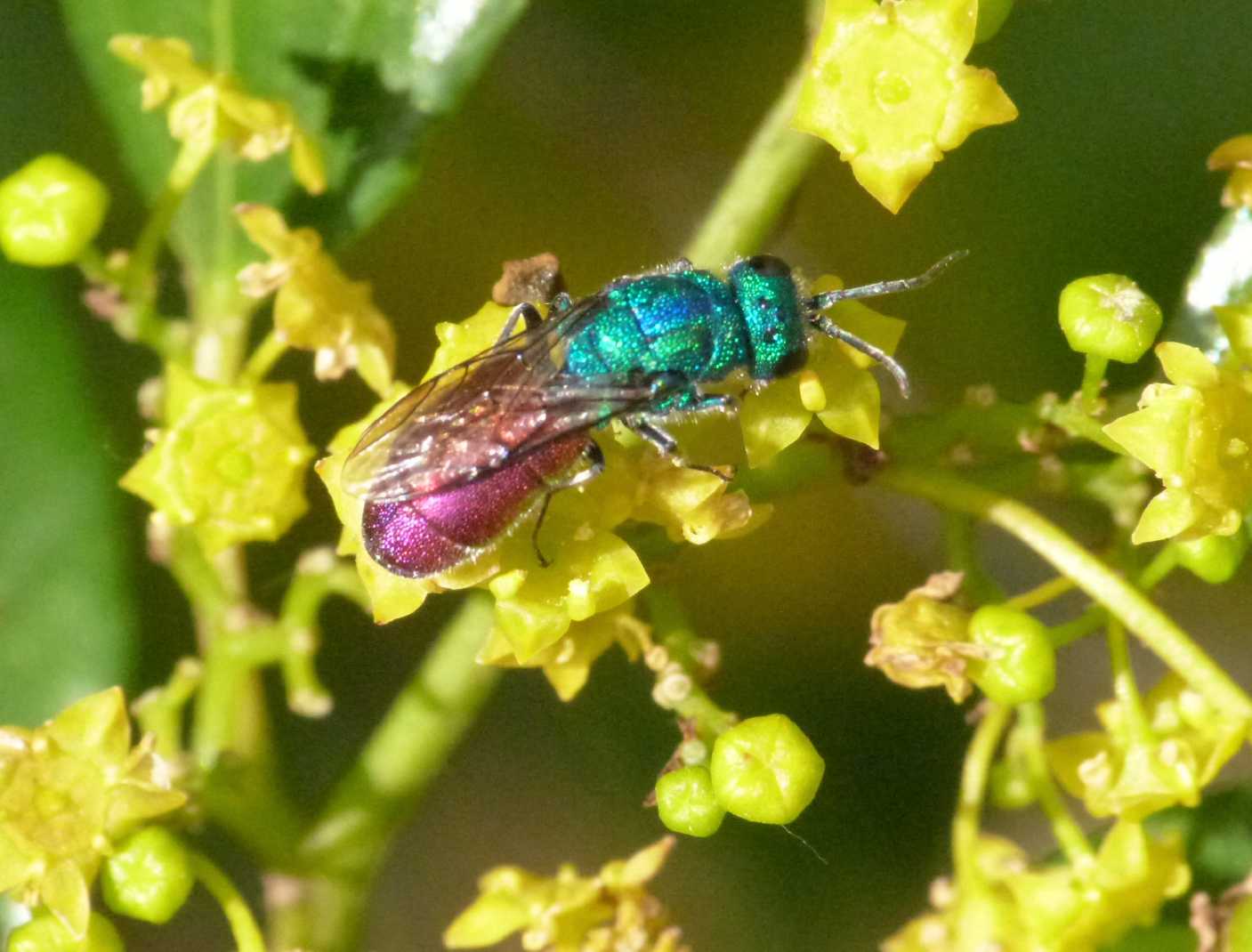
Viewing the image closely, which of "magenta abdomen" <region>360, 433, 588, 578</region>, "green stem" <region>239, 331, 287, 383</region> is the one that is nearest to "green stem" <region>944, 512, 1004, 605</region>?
"magenta abdomen" <region>360, 433, 588, 578</region>

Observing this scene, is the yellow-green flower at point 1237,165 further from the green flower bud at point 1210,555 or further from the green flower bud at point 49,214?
the green flower bud at point 49,214

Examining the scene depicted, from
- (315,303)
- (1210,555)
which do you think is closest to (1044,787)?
(1210,555)

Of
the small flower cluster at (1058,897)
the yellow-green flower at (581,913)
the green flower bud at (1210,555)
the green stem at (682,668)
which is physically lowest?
the yellow-green flower at (581,913)

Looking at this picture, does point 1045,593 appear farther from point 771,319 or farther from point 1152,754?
point 771,319

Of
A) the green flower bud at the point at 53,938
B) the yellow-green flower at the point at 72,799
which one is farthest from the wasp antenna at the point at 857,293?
the green flower bud at the point at 53,938

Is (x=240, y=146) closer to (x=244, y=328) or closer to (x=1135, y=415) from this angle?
(x=244, y=328)

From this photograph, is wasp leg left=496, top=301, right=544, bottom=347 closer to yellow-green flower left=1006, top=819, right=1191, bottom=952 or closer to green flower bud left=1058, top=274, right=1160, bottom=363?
green flower bud left=1058, top=274, right=1160, bottom=363
